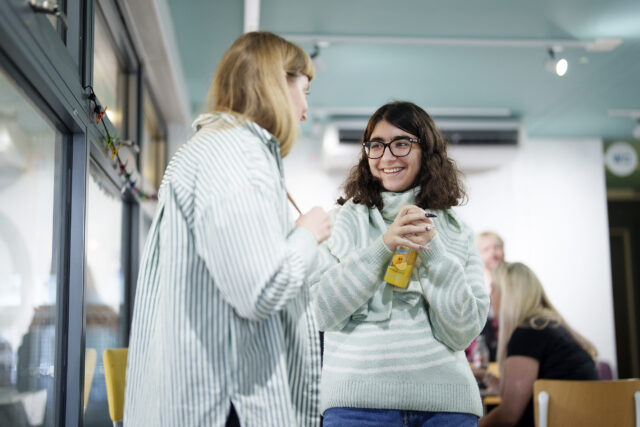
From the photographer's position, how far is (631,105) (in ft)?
18.0

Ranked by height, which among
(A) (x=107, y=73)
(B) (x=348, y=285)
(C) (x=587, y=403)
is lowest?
(C) (x=587, y=403)

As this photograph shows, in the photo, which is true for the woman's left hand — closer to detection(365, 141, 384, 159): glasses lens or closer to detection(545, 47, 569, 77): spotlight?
detection(365, 141, 384, 159): glasses lens

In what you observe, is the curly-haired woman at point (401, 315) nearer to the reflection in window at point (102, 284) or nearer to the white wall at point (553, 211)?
the reflection in window at point (102, 284)

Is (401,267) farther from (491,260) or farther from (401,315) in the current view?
(491,260)

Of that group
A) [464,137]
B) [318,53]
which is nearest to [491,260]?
[464,137]

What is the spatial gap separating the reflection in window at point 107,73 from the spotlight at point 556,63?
9.10 feet

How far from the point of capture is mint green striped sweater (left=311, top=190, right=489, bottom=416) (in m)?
1.44

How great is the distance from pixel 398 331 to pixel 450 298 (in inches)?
5.5

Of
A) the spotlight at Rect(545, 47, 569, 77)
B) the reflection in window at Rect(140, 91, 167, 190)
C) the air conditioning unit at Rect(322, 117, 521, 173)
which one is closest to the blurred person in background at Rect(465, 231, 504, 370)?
the spotlight at Rect(545, 47, 569, 77)

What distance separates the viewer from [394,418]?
1.43 metres

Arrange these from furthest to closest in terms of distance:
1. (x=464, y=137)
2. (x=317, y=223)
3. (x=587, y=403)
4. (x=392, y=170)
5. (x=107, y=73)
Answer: (x=464, y=137), (x=107, y=73), (x=587, y=403), (x=392, y=170), (x=317, y=223)

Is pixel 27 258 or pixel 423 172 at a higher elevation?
pixel 423 172

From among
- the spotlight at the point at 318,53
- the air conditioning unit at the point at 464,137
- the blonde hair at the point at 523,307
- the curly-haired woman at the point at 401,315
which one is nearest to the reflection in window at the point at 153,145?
the spotlight at the point at 318,53

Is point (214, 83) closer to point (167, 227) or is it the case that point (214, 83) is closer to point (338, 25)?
point (167, 227)
